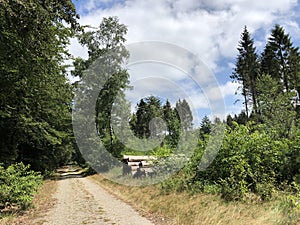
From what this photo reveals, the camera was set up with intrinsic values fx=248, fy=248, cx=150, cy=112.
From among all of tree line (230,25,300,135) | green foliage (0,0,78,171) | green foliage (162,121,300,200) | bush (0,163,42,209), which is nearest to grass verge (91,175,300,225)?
green foliage (162,121,300,200)

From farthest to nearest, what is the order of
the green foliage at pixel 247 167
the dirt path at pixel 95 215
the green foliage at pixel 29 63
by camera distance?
the green foliage at pixel 247 167 → the dirt path at pixel 95 215 → the green foliage at pixel 29 63

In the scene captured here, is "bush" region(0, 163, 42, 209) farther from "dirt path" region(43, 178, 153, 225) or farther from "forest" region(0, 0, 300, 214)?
"dirt path" region(43, 178, 153, 225)

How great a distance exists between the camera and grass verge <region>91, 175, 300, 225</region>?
5.71 metres

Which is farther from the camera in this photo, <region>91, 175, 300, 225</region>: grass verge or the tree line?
the tree line

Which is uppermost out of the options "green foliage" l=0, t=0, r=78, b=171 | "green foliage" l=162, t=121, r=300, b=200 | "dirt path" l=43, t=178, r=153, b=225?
"green foliage" l=0, t=0, r=78, b=171

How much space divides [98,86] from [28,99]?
464 inches

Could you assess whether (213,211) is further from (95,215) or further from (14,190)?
(14,190)

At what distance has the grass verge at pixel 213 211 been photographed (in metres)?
5.71

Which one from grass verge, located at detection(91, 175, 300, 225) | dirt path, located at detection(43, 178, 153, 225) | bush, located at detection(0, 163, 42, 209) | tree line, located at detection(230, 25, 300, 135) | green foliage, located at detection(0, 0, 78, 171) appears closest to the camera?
grass verge, located at detection(91, 175, 300, 225)

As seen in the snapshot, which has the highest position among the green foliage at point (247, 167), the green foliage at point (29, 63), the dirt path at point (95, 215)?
the green foliage at point (29, 63)

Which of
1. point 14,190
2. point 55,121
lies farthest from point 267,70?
point 14,190

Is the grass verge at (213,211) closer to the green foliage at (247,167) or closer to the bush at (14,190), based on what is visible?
the green foliage at (247,167)

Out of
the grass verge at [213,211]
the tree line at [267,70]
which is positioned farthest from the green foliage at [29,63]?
the tree line at [267,70]

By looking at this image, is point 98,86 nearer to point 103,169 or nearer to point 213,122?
point 103,169
